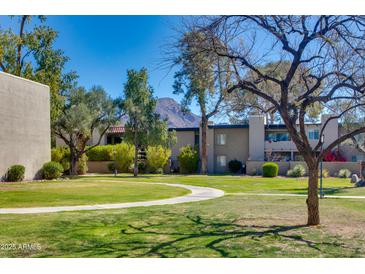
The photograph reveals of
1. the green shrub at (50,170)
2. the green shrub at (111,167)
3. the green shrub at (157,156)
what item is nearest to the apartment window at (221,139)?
the green shrub at (157,156)

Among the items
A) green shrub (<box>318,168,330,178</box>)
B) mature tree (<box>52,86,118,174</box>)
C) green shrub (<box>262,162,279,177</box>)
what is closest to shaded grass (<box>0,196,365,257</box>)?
green shrub (<box>262,162,279,177</box>)

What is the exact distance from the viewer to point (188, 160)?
39750mm

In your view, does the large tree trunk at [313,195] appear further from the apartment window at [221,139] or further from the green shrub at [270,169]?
the apartment window at [221,139]

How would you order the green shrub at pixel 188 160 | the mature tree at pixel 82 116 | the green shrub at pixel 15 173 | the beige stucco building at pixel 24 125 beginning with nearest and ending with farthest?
the beige stucco building at pixel 24 125 < the green shrub at pixel 15 173 < the mature tree at pixel 82 116 < the green shrub at pixel 188 160

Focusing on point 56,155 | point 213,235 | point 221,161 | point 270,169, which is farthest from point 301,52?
point 221,161

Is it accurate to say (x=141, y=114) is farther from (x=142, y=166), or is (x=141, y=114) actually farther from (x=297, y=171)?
(x=297, y=171)

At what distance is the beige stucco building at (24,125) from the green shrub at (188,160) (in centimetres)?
1598

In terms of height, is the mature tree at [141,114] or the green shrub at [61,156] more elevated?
the mature tree at [141,114]

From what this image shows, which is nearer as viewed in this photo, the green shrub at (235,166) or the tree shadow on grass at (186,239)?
the tree shadow on grass at (186,239)

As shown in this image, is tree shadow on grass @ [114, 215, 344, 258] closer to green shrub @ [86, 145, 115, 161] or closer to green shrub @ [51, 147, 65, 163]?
green shrub @ [51, 147, 65, 163]

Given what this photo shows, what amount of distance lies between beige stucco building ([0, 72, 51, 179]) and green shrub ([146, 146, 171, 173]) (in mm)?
13685

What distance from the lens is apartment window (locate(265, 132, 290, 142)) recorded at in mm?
40875

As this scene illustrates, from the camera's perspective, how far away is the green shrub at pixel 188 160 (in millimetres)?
39750

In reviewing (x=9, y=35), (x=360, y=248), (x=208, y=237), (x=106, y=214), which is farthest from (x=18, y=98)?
(x=360, y=248)
